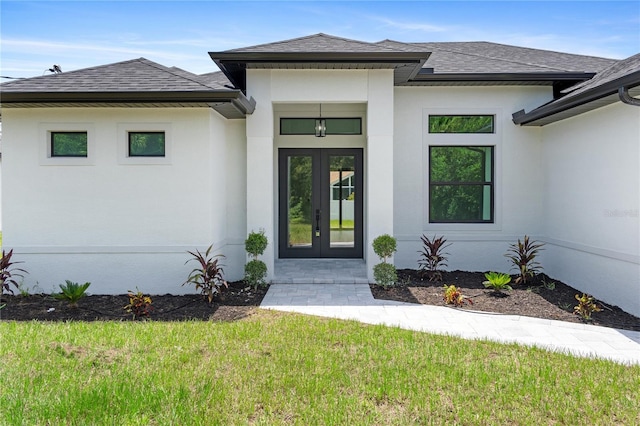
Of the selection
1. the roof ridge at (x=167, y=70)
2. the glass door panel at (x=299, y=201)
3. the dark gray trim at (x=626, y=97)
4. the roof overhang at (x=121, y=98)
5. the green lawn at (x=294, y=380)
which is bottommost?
the green lawn at (x=294, y=380)

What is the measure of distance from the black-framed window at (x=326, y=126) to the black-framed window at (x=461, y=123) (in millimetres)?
1943

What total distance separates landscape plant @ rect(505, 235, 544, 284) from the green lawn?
406cm

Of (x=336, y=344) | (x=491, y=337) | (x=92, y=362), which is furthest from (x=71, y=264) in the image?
(x=491, y=337)

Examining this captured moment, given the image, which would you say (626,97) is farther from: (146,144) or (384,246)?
(146,144)

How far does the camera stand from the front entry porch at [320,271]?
28.8ft

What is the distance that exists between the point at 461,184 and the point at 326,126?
360 cm

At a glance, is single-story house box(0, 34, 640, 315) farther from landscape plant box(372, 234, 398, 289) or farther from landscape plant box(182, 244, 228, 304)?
landscape plant box(182, 244, 228, 304)

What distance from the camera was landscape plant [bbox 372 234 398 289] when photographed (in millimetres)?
8195

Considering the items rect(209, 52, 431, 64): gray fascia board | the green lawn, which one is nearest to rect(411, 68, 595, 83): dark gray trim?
rect(209, 52, 431, 64): gray fascia board

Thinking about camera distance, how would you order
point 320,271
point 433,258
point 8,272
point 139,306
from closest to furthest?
1. point 139,306
2. point 8,272
3. point 433,258
4. point 320,271

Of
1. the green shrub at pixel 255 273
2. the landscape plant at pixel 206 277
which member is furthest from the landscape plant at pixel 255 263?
the landscape plant at pixel 206 277

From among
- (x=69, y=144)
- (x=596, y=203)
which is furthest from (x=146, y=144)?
(x=596, y=203)

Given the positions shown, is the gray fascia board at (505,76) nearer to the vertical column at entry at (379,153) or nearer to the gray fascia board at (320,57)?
the vertical column at entry at (379,153)

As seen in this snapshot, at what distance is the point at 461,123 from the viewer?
→ 995cm
